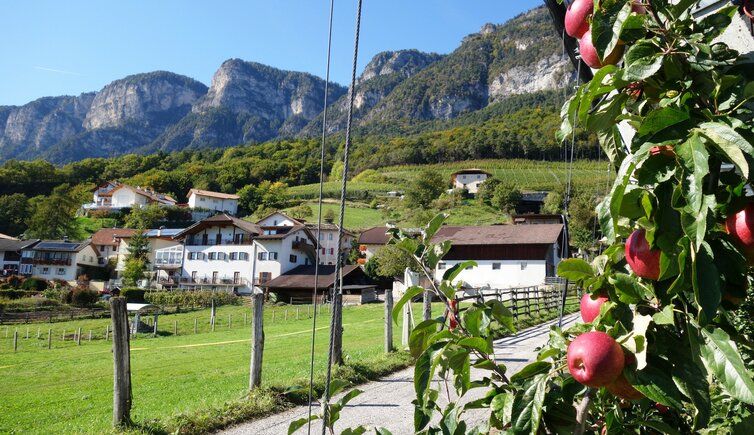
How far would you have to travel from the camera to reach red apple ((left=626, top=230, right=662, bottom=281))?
A: 0.81 metres

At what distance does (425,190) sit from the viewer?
71.4m

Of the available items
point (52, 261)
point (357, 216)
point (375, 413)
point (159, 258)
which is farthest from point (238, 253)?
point (375, 413)

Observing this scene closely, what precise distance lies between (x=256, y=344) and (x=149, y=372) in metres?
6.35

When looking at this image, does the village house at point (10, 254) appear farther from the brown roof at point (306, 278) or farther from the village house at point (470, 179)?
the village house at point (470, 179)

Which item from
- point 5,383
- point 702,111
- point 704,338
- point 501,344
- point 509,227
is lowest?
point 5,383

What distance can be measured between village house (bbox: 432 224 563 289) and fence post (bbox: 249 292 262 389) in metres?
28.5

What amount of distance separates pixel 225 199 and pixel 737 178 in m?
91.1

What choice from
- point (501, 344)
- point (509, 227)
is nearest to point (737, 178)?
point (501, 344)

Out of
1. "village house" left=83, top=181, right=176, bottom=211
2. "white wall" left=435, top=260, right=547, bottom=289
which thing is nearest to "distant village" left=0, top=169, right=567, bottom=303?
"white wall" left=435, top=260, right=547, bottom=289

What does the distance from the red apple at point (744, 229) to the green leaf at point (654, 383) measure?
0.78 ft

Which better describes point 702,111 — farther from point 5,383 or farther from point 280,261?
point 280,261

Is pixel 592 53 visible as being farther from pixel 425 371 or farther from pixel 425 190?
pixel 425 190

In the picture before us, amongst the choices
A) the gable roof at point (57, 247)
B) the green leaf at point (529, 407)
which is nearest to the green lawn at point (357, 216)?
the gable roof at point (57, 247)

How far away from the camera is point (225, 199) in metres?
87.4
